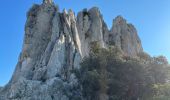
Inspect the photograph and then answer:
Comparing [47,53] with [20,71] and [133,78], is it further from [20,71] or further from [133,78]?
[133,78]

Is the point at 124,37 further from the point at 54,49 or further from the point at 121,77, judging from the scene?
the point at 121,77

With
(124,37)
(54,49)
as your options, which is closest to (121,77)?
(54,49)

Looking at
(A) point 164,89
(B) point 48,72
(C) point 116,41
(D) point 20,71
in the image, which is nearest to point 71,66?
(B) point 48,72

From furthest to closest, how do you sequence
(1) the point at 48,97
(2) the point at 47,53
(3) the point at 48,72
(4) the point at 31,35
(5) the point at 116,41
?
Answer: (5) the point at 116,41
(4) the point at 31,35
(2) the point at 47,53
(3) the point at 48,72
(1) the point at 48,97

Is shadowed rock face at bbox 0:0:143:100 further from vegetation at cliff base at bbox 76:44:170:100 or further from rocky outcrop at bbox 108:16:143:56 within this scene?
vegetation at cliff base at bbox 76:44:170:100

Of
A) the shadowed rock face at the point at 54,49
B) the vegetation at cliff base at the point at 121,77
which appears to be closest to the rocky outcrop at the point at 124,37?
the shadowed rock face at the point at 54,49

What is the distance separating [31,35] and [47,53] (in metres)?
8.17

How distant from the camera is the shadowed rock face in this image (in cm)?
5294

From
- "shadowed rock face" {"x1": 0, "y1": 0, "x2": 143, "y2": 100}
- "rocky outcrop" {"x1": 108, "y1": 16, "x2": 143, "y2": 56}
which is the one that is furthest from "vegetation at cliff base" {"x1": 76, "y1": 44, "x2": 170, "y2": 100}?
"rocky outcrop" {"x1": 108, "y1": 16, "x2": 143, "y2": 56}

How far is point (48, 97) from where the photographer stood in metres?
51.1

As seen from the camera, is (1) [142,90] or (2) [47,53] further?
(2) [47,53]

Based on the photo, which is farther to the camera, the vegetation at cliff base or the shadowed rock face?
the shadowed rock face

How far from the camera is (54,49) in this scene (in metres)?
62.3

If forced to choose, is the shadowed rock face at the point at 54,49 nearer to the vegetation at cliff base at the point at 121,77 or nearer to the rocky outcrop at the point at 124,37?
the rocky outcrop at the point at 124,37
